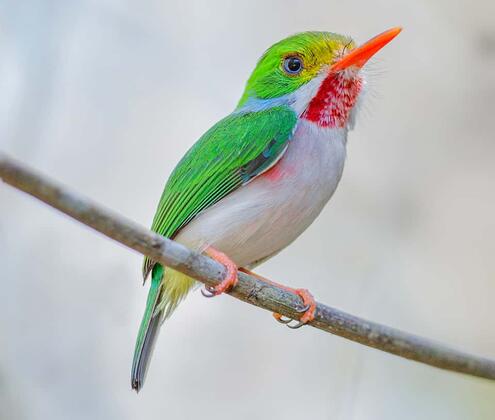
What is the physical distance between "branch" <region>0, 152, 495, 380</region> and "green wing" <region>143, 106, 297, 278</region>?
0.47 meters

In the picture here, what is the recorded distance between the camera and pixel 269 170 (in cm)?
320

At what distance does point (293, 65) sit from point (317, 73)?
13 cm

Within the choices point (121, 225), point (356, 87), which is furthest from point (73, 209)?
point (356, 87)

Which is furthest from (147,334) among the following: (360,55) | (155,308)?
→ (360,55)

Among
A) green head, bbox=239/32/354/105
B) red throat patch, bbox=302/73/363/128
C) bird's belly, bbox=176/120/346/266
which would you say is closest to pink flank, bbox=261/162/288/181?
bird's belly, bbox=176/120/346/266

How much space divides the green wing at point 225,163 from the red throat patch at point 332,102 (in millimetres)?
100

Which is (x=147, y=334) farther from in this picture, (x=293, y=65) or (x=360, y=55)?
(x=360, y=55)

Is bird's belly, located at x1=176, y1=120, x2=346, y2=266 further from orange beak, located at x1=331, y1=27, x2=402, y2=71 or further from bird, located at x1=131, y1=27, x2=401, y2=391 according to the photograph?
orange beak, located at x1=331, y1=27, x2=402, y2=71

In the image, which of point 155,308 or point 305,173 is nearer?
point 305,173

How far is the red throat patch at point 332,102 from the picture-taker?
10.9ft

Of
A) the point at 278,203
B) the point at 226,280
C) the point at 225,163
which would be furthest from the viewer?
the point at 225,163

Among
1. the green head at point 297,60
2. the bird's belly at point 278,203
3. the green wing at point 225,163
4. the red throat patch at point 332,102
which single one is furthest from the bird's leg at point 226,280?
the green head at point 297,60

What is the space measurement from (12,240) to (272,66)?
1844 millimetres

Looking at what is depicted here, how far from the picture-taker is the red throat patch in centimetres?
333
